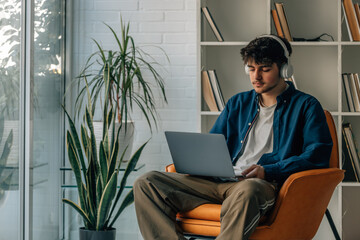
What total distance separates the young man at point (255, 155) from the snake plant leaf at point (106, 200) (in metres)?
0.53

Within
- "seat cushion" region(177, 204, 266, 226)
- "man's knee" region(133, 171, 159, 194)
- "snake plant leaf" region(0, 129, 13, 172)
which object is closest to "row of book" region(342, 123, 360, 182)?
"seat cushion" region(177, 204, 266, 226)

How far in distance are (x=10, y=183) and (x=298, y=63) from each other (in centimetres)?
200

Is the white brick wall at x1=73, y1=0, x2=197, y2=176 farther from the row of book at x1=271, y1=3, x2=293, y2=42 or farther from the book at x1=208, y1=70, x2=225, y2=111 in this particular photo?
the row of book at x1=271, y1=3, x2=293, y2=42

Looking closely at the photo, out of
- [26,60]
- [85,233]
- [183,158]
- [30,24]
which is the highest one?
[30,24]

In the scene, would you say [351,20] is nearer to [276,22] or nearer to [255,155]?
[276,22]

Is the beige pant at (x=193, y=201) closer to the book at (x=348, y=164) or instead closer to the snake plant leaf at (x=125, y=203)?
the snake plant leaf at (x=125, y=203)

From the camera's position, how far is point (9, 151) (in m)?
2.68

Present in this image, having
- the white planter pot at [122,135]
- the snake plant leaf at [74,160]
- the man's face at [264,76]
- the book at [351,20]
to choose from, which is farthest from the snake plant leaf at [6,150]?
the book at [351,20]

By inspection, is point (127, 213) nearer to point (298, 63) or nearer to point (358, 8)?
point (298, 63)

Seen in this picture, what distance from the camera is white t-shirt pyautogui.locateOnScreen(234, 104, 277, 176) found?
2.57 meters

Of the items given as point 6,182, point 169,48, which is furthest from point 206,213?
point 169,48

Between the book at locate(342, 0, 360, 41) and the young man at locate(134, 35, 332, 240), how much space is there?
74 cm

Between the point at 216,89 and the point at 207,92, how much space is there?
0.06 metres

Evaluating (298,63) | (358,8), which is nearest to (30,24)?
(298,63)
